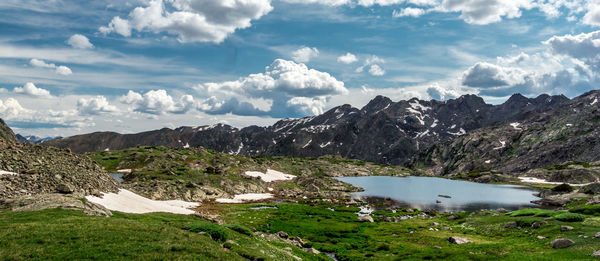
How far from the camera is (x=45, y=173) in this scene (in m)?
54.5

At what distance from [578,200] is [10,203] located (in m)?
120

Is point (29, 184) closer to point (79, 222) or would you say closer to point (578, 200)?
point (79, 222)

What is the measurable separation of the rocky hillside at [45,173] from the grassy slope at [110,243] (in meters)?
22.4

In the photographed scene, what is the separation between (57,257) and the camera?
66.1ft

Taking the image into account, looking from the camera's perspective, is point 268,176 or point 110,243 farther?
point 268,176

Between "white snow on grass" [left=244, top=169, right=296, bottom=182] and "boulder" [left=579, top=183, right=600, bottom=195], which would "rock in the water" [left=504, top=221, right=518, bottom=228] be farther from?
"white snow on grass" [left=244, top=169, right=296, bottom=182]

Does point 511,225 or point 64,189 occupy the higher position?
point 64,189

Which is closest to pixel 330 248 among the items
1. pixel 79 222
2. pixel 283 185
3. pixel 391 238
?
pixel 391 238

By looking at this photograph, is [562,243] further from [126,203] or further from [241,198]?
[241,198]

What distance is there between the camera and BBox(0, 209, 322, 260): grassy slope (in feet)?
67.6

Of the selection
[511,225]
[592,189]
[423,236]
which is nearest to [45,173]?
[423,236]

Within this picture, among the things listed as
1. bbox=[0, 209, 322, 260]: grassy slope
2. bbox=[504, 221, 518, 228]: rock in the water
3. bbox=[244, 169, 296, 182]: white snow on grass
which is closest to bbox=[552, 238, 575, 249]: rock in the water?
bbox=[504, 221, 518, 228]: rock in the water

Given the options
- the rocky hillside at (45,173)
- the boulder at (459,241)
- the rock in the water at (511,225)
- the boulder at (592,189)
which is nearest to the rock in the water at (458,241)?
the boulder at (459,241)

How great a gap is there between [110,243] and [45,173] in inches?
1709
